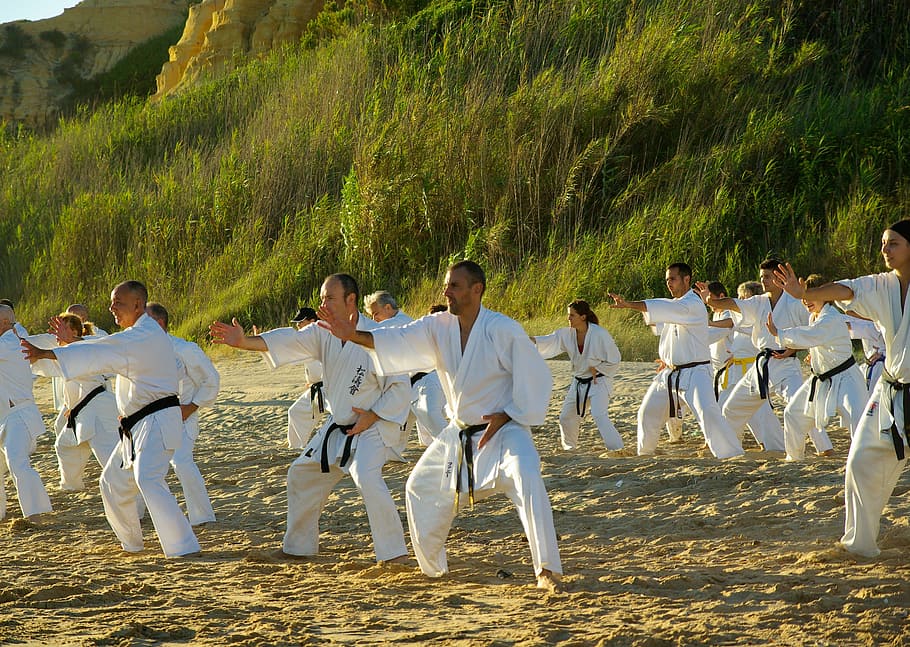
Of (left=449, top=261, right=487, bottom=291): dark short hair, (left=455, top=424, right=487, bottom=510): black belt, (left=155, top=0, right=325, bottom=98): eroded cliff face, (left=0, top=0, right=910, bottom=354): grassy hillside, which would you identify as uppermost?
(left=155, top=0, right=325, bottom=98): eroded cliff face

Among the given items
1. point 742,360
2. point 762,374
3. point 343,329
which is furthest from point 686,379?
point 343,329

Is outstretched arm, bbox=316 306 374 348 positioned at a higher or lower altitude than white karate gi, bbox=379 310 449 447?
higher

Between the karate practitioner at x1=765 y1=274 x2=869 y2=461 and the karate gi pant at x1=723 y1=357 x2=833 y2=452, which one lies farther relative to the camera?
the karate gi pant at x1=723 y1=357 x2=833 y2=452

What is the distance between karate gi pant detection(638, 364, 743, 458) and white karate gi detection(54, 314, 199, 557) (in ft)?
14.7

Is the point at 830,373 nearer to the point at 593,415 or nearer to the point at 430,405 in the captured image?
the point at 593,415

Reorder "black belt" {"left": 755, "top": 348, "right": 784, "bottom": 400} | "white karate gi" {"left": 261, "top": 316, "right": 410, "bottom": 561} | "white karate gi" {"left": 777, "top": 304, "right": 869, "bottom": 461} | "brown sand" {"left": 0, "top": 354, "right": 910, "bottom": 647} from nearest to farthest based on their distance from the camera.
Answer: "brown sand" {"left": 0, "top": 354, "right": 910, "bottom": 647}
"white karate gi" {"left": 261, "top": 316, "right": 410, "bottom": 561}
"white karate gi" {"left": 777, "top": 304, "right": 869, "bottom": 461}
"black belt" {"left": 755, "top": 348, "right": 784, "bottom": 400}

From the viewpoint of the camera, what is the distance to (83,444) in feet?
30.1

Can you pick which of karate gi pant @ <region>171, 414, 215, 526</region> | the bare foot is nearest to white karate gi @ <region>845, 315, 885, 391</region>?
the bare foot

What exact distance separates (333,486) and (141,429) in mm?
1297

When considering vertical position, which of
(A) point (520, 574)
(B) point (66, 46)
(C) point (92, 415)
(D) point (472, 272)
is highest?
(B) point (66, 46)

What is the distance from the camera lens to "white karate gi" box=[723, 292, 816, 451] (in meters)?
9.78

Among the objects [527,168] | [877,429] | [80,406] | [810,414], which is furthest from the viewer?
[527,168]

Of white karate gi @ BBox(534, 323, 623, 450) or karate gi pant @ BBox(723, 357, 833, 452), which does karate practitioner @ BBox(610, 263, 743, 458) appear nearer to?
karate gi pant @ BBox(723, 357, 833, 452)

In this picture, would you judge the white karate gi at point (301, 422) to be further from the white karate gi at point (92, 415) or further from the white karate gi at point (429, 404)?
the white karate gi at point (92, 415)
